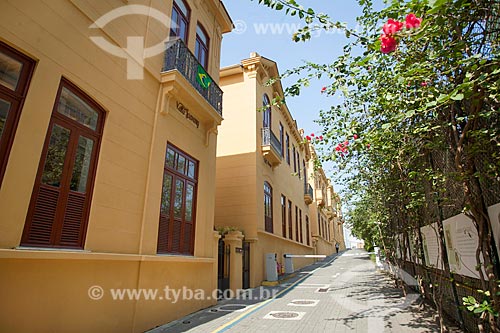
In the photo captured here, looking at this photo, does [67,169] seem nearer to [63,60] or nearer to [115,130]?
[115,130]

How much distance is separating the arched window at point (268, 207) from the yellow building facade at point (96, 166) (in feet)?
19.8

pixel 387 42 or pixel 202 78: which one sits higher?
pixel 202 78

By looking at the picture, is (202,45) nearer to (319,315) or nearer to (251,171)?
(251,171)

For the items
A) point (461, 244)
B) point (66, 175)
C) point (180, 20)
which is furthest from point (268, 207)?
point (66, 175)

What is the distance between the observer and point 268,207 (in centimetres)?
1468

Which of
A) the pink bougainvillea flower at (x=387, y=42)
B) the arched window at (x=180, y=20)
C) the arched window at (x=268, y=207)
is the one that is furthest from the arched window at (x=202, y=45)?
the pink bougainvillea flower at (x=387, y=42)

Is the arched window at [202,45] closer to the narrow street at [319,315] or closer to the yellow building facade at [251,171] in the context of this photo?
the yellow building facade at [251,171]

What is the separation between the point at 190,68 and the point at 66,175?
184 inches

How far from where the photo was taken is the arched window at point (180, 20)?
8057 millimetres

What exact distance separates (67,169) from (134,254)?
2092 mm

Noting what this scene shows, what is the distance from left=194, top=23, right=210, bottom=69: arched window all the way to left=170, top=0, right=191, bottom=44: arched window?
2.24 feet

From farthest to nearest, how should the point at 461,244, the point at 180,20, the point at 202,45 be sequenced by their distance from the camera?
the point at 202,45 → the point at 180,20 → the point at 461,244

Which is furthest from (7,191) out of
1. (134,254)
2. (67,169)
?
(134,254)

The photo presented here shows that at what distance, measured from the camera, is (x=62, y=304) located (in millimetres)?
4203
